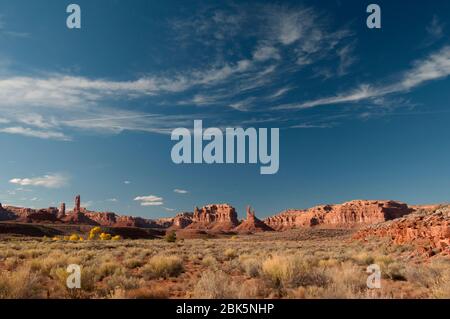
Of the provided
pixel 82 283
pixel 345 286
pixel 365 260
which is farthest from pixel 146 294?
pixel 365 260

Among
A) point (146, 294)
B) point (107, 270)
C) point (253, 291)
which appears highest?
point (253, 291)

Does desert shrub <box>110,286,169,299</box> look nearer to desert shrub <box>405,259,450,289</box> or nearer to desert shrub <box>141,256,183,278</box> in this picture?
desert shrub <box>141,256,183,278</box>

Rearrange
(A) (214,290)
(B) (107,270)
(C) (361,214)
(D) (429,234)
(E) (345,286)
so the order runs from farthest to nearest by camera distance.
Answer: (C) (361,214) < (D) (429,234) < (B) (107,270) < (E) (345,286) < (A) (214,290)

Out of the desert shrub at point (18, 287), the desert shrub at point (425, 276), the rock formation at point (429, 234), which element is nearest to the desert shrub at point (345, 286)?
the desert shrub at point (425, 276)

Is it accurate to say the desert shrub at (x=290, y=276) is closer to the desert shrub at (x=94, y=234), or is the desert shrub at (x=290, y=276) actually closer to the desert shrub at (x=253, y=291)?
the desert shrub at (x=253, y=291)

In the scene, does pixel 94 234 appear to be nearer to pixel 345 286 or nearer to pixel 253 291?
pixel 253 291

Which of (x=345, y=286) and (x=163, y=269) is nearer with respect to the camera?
(x=345, y=286)

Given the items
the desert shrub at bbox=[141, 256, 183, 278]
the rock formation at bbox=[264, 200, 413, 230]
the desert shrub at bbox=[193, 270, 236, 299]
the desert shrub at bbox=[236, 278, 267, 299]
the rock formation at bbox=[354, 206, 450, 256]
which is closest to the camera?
the desert shrub at bbox=[193, 270, 236, 299]

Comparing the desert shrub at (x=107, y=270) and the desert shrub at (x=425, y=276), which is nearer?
the desert shrub at (x=425, y=276)

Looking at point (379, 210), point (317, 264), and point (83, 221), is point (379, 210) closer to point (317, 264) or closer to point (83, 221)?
point (83, 221)

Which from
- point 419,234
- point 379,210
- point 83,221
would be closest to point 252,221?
point 379,210

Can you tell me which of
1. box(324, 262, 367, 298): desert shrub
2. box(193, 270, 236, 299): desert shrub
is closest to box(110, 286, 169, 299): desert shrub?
box(193, 270, 236, 299): desert shrub
